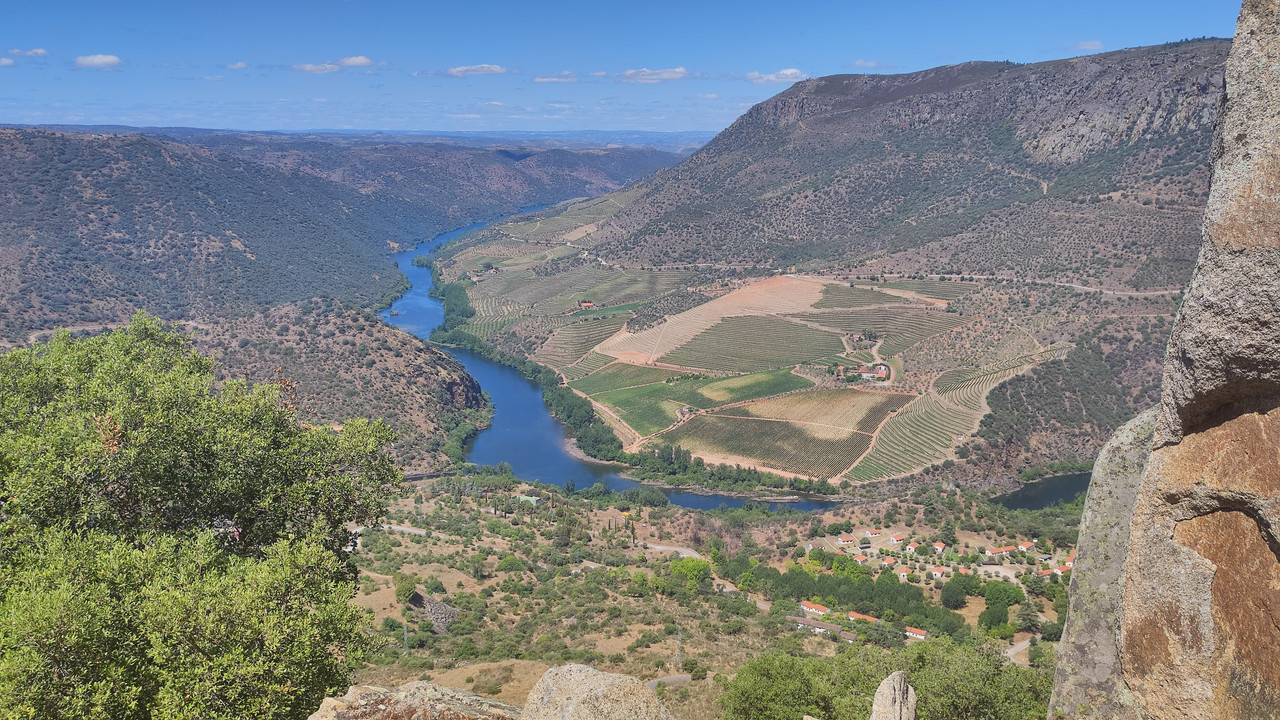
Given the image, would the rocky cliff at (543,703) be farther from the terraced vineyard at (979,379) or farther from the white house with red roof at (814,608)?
the terraced vineyard at (979,379)

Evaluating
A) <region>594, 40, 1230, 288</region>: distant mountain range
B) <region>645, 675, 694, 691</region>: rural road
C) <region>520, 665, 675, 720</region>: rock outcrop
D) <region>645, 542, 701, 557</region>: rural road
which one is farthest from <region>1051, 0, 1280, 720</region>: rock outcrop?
<region>594, 40, 1230, 288</region>: distant mountain range

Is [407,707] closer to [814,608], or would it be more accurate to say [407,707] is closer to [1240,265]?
[1240,265]

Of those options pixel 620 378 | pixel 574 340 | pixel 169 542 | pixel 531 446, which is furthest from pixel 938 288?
pixel 169 542

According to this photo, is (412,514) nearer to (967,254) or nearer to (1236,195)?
(1236,195)

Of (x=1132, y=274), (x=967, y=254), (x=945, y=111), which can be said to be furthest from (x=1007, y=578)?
(x=945, y=111)

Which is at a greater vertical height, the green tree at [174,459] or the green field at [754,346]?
the green tree at [174,459]

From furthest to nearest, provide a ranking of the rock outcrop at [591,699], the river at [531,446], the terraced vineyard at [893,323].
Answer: the terraced vineyard at [893,323], the river at [531,446], the rock outcrop at [591,699]

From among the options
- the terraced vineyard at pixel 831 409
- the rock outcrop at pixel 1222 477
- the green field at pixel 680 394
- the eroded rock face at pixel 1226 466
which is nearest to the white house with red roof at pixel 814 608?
the rock outcrop at pixel 1222 477
